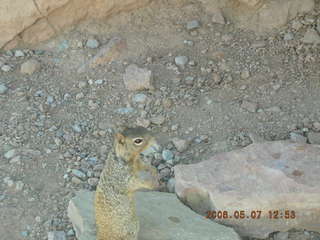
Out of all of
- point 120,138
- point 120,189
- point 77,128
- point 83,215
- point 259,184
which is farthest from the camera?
point 77,128

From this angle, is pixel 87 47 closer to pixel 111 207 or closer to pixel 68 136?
pixel 68 136

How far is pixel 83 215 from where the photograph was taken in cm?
436

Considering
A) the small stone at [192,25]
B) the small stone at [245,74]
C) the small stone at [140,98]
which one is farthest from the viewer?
the small stone at [192,25]

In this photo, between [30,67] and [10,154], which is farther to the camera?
[30,67]

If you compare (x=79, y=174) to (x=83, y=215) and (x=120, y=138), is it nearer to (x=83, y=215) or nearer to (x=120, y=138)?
(x=83, y=215)

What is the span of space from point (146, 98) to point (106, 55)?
2.07 feet

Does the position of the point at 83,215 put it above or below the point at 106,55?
below

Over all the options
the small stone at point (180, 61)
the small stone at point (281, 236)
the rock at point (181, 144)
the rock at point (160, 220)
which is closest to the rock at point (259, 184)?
the small stone at point (281, 236)

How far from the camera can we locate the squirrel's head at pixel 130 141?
12.6ft

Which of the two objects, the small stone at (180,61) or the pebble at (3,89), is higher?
the pebble at (3,89)

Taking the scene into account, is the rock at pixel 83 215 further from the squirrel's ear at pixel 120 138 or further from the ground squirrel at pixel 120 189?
the squirrel's ear at pixel 120 138

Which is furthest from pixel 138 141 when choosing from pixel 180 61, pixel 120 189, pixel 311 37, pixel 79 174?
pixel 311 37

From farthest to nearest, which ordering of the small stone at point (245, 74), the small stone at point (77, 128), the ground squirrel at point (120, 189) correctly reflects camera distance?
the small stone at point (245, 74), the small stone at point (77, 128), the ground squirrel at point (120, 189)

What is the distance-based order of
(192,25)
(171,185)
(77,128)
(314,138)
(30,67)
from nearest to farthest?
(171,185), (314,138), (77,128), (30,67), (192,25)
